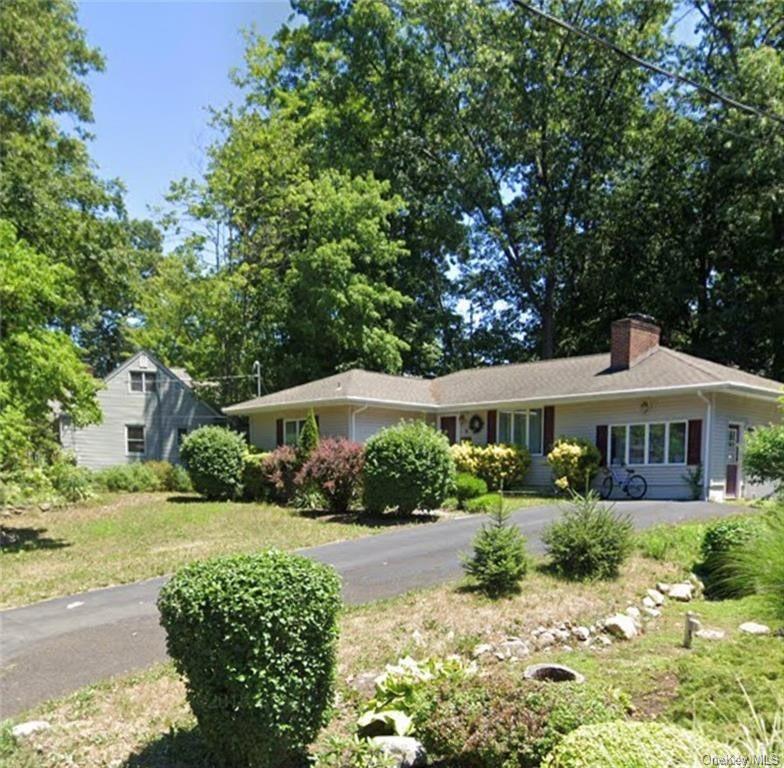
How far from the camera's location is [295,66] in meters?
33.2

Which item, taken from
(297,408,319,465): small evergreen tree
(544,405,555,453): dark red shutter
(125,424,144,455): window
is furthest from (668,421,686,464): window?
(125,424,144,455): window

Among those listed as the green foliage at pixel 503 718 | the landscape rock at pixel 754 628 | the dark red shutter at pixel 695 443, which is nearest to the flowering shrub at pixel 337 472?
the dark red shutter at pixel 695 443

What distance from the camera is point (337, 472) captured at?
1476 centimetres

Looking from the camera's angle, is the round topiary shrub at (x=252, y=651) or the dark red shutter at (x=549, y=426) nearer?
the round topiary shrub at (x=252, y=651)

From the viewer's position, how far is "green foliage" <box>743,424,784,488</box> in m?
11.4

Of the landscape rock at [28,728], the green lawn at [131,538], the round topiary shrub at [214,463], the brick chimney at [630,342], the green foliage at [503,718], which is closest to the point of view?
the green foliage at [503,718]

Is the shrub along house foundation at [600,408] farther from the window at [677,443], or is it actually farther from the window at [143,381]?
the window at [143,381]

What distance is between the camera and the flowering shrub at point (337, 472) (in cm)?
1470

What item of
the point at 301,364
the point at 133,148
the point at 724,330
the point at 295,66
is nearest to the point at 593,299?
the point at 724,330

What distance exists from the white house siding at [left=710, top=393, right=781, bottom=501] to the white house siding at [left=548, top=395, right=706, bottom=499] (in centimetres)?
51

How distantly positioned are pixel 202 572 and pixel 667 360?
16.8 m

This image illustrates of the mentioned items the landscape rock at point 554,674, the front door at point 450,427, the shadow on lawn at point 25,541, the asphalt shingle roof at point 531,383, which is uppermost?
the asphalt shingle roof at point 531,383

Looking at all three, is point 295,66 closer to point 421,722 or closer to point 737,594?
point 737,594

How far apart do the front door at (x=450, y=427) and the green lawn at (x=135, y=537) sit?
16.6ft
